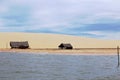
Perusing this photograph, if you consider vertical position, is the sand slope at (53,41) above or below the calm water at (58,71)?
above

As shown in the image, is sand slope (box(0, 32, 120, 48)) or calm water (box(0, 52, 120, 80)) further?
sand slope (box(0, 32, 120, 48))

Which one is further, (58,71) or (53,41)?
(53,41)

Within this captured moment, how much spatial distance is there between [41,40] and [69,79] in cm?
11893

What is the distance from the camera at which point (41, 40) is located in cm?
15288

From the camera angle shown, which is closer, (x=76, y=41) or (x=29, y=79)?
(x=29, y=79)

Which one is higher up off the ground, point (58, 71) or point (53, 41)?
point (53, 41)

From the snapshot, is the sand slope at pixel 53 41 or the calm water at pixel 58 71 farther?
the sand slope at pixel 53 41

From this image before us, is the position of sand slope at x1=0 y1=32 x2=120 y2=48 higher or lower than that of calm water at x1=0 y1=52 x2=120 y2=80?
higher

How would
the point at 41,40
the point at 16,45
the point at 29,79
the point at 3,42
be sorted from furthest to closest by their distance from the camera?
the point at 41,40 < the point at 3,42 < the point at 16,45 < the point at 29,79

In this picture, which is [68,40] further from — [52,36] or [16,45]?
[16,45]

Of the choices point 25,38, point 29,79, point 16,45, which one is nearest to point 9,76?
point 29,79

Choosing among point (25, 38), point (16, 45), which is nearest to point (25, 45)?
point (16, 45)

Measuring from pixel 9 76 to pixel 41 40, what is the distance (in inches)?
4610

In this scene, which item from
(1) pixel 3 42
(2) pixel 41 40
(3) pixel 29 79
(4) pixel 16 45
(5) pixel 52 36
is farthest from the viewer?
(5) pixel 52 36
